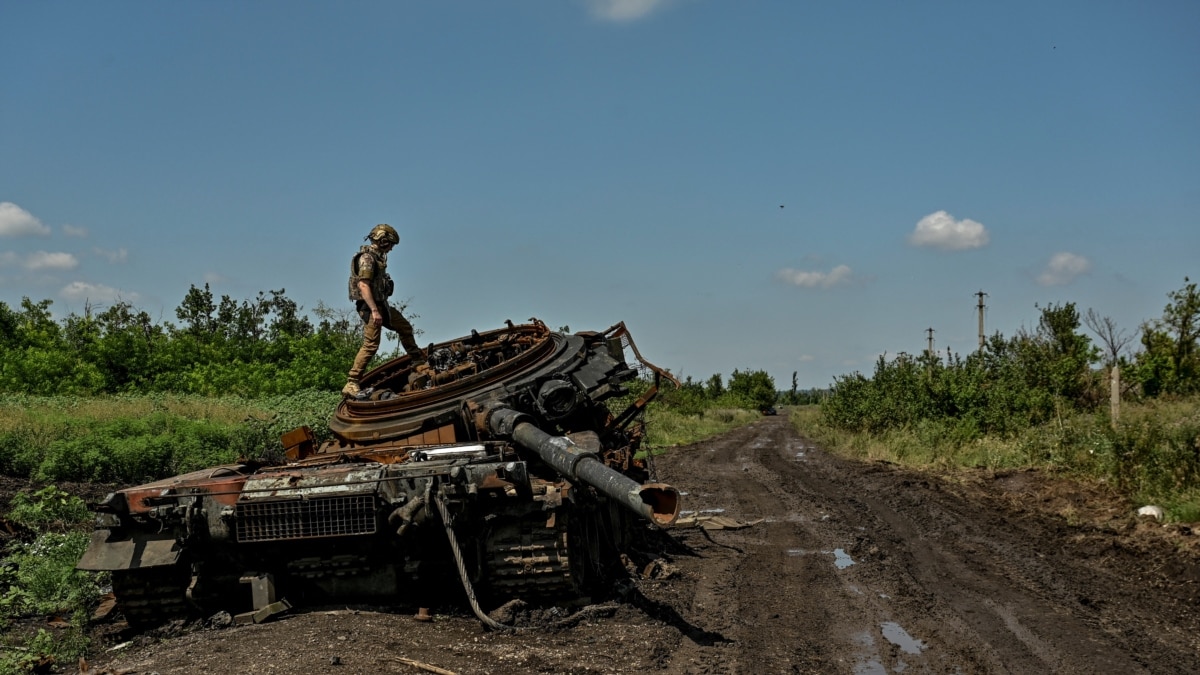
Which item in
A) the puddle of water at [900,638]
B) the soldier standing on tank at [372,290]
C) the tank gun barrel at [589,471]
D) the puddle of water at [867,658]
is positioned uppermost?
the soldier standing on tank at [372,290]

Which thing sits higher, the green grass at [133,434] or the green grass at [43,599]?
the green grass at [133,434]

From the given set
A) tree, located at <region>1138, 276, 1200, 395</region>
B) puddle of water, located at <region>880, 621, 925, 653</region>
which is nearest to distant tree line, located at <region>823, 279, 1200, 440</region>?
tree, located at <region>1138, 276, 1200, 395</region>

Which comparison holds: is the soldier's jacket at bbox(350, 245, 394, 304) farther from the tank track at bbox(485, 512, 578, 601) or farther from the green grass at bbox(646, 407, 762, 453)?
the green grass at bbox(646, 407, 762, 453)

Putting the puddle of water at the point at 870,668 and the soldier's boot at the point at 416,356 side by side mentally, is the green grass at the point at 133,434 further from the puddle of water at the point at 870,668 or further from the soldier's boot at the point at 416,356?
the puddle of water at the point at 870,668

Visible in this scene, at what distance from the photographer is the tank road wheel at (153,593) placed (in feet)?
21.8

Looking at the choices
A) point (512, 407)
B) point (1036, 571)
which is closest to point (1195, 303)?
point (1036, 571)

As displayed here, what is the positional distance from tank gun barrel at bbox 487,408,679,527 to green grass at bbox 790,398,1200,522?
6.68 meters

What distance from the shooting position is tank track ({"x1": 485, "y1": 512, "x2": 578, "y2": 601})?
6320 millimetres

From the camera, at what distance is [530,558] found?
6.38 m

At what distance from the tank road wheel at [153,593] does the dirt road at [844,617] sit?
214 millimetres

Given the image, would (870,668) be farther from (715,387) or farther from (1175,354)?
(715,387)

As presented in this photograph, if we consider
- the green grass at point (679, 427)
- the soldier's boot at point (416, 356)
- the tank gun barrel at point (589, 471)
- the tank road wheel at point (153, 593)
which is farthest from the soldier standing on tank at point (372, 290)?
the green grass at point (679, 427)

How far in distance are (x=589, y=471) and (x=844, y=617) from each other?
2403mm

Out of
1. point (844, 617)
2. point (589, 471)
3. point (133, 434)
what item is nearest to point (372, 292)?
point (589, 471)
